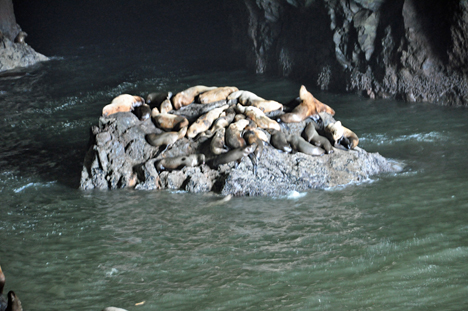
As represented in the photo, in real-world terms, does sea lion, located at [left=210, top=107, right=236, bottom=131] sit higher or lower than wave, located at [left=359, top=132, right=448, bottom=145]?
higher

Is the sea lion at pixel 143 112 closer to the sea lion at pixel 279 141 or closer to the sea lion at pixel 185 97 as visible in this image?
the sea lion at pixel 185 97

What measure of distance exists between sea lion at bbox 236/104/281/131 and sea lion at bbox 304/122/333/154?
1.53ft

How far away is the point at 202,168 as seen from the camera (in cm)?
719

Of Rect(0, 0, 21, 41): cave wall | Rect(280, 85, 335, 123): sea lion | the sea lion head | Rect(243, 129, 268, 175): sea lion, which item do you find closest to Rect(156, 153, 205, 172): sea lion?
Rect(243, 129, 268, 175): sea lion

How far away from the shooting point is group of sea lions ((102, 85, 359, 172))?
23.7 ft

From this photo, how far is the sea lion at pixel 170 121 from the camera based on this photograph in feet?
25.4

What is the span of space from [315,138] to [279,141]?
0.63m

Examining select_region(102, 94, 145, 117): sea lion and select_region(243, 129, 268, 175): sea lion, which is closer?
select_region(243, 129, 268, 175): sea lion

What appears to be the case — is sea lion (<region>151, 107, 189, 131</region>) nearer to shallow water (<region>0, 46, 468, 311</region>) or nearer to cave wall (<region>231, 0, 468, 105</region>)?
shallow water (<region>0, 46, 468, 311</region>)

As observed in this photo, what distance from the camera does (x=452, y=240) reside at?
4.84 metres

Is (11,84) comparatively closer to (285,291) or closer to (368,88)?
(368,88)

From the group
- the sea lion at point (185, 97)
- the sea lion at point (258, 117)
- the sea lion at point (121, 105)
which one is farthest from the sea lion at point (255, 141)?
the sea lion at point (121, 105)

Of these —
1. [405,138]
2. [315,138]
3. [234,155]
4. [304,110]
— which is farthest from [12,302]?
[405,138]

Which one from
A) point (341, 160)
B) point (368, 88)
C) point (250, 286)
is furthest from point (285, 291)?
point (368, 88)
